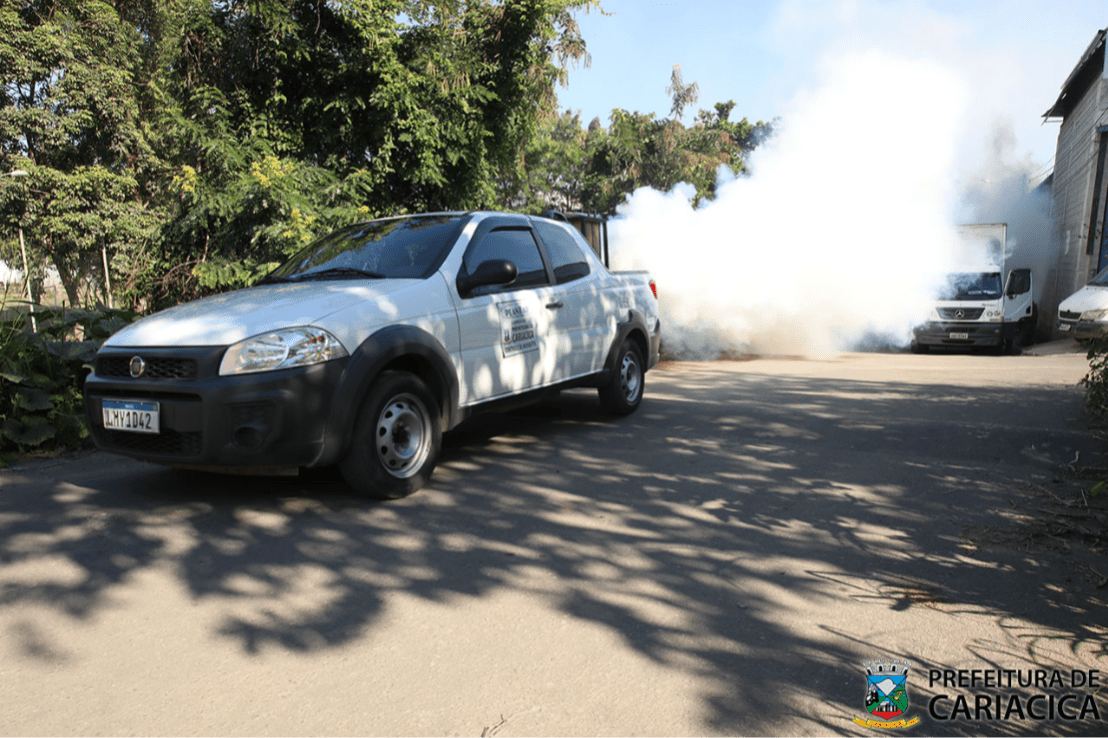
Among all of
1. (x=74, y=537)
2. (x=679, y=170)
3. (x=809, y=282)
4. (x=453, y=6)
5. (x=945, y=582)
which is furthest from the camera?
(x=679, y=170)

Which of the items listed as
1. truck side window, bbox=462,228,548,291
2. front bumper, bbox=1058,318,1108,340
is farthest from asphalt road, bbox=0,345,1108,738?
front bumper, bbox=1058,318,1108,340

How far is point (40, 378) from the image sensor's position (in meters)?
6.23

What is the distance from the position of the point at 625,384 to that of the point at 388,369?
122 inches

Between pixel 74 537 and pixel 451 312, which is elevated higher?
pixel 451 312

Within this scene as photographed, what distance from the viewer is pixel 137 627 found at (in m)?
3.19

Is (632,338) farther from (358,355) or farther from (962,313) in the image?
(962,313)

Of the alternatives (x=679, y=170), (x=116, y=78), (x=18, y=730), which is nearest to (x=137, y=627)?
(x=18, y=730)

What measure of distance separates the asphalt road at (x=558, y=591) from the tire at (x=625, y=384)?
1.10m

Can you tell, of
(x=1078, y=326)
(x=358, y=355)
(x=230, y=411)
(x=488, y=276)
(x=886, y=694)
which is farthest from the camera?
(x=1078, y=326)

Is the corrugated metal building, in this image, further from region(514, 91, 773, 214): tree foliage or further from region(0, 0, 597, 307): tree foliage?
region(0, 0, 597, 307): tree foliage

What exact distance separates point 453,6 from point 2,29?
18801mm

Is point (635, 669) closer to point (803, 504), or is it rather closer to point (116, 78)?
point (803, 504)

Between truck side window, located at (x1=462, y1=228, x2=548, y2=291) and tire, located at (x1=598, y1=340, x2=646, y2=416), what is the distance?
1.33 meters

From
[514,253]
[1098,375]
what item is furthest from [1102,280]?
[514,253]
